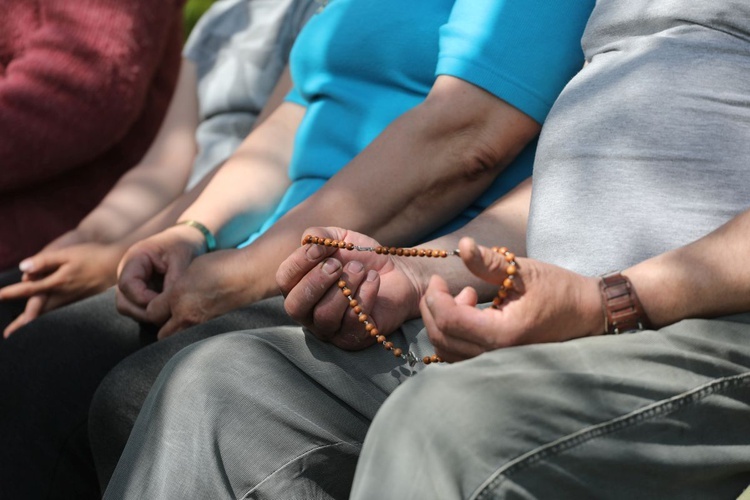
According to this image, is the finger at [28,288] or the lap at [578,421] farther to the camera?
the finger at [28,288]

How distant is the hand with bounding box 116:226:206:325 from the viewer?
1.64m

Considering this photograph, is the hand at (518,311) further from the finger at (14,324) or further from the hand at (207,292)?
the finger at (14,324)

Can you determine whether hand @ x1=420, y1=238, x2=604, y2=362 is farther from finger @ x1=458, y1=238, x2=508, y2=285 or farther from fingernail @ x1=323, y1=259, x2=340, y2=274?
fingernail @ x1=323, y1=259, x2=340, y2=274

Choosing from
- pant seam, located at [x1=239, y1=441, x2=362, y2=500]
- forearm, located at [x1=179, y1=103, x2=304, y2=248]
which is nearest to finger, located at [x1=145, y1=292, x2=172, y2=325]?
forearm, located at [x1=179, y1=103, x2=304, y2=248]

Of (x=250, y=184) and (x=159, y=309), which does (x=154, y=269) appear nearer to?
(x=159, y=309)

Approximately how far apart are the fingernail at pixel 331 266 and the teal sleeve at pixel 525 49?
447mm

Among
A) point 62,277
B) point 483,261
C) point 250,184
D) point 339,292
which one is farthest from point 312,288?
point 62,277

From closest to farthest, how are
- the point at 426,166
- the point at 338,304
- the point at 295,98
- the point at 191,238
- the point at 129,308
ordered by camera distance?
the point at 338,304 → the point at 426,166 → the point at 129,308 → the point at 191,238 → the point at 295,98

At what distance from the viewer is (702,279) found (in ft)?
3.35

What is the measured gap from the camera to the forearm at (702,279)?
1.02 meters

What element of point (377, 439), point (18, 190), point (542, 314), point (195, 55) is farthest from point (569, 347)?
point (195, 55)

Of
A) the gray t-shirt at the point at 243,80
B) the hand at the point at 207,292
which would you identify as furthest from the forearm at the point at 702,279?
the gray t-shirt at the point at 243,80

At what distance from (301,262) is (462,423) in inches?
17.2

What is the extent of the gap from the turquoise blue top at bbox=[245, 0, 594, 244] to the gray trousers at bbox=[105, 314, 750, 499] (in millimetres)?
549
